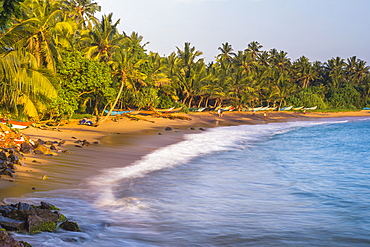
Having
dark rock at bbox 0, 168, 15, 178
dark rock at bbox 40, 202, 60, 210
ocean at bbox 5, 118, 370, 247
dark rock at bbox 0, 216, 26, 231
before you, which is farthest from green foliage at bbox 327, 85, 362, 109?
dark rock at bbox 0, 216, 26, 231

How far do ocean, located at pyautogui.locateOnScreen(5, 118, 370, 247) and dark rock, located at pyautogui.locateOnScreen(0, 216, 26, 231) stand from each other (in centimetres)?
34

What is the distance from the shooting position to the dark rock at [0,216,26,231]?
645 cm

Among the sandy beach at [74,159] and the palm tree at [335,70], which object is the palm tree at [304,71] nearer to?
the palm tree at [335,70]

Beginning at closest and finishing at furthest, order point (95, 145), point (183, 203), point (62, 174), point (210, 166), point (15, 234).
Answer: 1. point (15, 234)
2. point (183, 203)
3. point (62, 174)
4. point (210, 166)
5. point (95, 145)

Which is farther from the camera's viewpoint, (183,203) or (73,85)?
(73,85)

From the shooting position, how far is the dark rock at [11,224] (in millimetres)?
6449

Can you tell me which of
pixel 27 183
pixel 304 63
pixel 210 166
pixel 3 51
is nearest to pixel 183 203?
pixel 27 183

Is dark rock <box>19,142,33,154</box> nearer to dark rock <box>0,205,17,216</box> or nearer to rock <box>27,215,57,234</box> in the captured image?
dark rock <box>0,205,17,216</box>

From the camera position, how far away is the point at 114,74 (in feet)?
111

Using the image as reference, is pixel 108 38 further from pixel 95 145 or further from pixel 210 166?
pixel 210 166

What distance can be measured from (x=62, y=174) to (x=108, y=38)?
25.3 m

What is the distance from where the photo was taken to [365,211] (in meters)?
10.2

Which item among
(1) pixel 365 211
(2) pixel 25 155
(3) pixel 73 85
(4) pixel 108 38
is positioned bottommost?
(1) pixel 365 211

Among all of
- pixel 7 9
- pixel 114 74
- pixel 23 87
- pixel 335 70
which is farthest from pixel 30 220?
pixel 335 70
